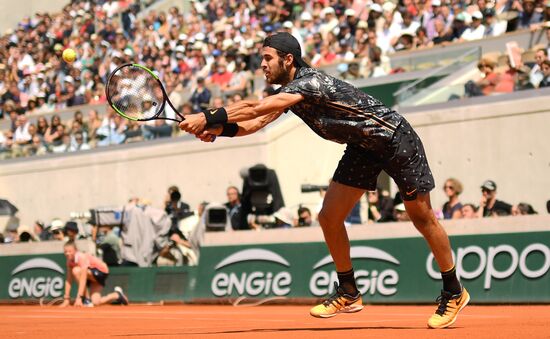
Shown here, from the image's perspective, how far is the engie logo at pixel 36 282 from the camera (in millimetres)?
20203

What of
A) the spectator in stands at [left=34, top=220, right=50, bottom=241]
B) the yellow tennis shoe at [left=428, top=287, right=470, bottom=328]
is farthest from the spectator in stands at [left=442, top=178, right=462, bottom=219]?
the spectator in stands at [left=34, top=220, right=50, bottom=241]

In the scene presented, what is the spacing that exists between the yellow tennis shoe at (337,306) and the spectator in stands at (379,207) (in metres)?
7.21

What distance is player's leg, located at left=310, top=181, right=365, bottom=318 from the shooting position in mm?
9672

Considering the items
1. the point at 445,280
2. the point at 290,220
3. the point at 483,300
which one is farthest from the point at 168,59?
the point at 445,280

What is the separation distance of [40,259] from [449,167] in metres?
7.36

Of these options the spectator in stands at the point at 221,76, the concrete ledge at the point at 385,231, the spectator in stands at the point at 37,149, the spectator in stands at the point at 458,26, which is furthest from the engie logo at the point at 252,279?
the spectator in stands at the point at 37,149

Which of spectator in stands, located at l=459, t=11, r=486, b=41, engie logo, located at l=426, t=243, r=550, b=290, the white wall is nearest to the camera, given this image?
engie logo, located at l=426, t=243, r=550, b=290

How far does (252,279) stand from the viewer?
1731cm

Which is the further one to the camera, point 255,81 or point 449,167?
point 255,81

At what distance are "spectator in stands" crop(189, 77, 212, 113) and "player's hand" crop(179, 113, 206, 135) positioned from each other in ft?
52.9

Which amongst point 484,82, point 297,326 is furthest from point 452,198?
point 297,326

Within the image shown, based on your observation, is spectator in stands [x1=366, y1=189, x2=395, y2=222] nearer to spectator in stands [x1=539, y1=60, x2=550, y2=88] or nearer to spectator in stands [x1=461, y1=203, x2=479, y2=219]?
spectator in stands [x1=461, y1=203, x2=479, y2=219]

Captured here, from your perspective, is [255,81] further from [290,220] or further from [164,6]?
[164,6]

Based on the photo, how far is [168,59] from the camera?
29.9 meters
